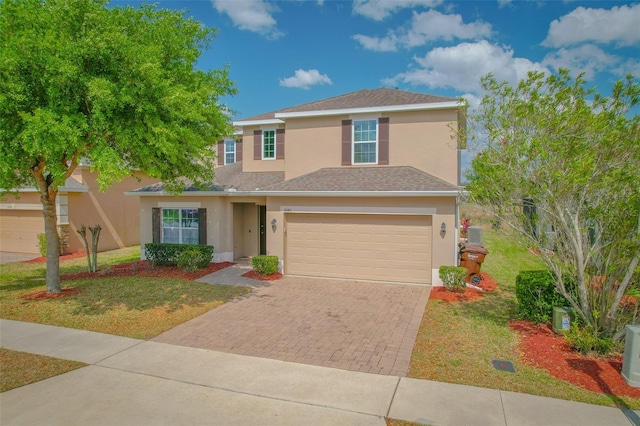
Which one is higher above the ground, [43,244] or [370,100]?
[370,100]

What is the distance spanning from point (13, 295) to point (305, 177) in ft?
30.6

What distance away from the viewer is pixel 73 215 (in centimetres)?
1867

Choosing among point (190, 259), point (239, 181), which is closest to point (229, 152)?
point (239, 181)

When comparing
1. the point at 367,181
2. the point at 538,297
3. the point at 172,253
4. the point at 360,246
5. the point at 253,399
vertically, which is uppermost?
the point at 367,181

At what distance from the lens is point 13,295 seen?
35.5 feet

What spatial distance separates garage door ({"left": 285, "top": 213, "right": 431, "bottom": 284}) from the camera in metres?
12.2

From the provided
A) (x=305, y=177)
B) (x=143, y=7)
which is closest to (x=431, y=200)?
(x=305, y=177)

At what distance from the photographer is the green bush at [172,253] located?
46.3 ft

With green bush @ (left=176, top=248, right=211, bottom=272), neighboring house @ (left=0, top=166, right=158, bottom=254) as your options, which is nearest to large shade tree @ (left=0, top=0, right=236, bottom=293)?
green bush @ (left=176, top=248, right=211, bottom=272)

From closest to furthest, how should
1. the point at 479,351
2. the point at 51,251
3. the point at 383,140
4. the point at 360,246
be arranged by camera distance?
the point at 479,351 < the point at 51,251 < the point at 360,246 < the point at 383,140

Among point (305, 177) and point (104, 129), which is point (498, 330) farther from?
point (104, 129)

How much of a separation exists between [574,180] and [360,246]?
7.26 metres

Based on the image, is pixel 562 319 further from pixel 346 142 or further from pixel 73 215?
pixel 73 215

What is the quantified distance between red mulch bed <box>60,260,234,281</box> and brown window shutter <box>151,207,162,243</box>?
4.69ft
